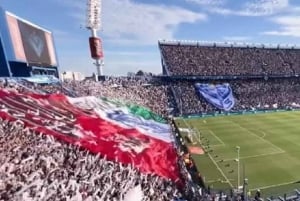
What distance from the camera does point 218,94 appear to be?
66.9 metres

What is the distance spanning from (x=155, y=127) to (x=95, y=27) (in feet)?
134

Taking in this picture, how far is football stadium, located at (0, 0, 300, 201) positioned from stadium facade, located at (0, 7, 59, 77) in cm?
14

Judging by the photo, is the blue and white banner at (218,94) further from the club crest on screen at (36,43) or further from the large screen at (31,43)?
the club crest on screen at (36,43)

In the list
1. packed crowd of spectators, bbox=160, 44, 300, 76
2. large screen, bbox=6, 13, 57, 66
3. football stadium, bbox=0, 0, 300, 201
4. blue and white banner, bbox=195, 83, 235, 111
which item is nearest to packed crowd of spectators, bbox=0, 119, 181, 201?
football stadium, bbox=0, 0, 300, 201

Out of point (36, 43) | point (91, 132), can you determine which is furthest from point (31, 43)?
point (91, 132)

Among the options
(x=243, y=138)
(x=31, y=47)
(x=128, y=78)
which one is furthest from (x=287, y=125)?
(x=31, y=47)

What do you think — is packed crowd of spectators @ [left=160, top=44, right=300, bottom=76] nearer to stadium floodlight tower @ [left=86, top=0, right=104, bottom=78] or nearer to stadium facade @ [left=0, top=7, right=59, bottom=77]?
stadium floodlight tower @ [left=86, top=0, right=104, bottom=78]

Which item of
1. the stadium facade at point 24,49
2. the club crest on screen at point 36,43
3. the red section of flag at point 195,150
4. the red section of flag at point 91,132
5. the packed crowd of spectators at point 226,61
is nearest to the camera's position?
the red section of flag at point 91,132

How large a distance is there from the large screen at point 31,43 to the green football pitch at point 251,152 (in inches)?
848

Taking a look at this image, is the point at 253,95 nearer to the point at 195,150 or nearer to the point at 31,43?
the point at 195,150

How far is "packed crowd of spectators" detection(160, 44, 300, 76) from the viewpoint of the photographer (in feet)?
Answer: 236

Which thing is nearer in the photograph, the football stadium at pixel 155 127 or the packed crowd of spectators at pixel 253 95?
the football stadium at pixel 155 127

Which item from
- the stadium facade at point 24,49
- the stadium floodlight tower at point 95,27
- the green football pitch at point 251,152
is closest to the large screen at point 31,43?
the stadium facade at point 24,49

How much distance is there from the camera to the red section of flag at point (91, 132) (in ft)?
50.7
